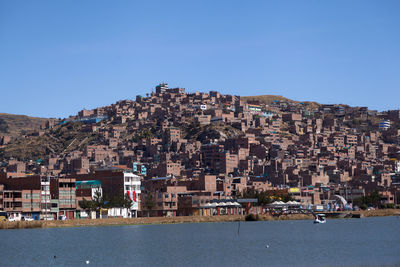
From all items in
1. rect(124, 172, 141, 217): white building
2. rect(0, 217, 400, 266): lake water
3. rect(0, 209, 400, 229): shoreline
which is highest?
rect(124, 172, 141, 217): white building

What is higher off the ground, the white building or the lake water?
the white building

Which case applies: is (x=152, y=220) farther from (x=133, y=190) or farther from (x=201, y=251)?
(x=201, y=251)

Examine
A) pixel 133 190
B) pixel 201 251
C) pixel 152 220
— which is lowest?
pixel 201 251

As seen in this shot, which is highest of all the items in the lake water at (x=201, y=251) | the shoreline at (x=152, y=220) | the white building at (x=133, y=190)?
the white building at (x=133, y=190)

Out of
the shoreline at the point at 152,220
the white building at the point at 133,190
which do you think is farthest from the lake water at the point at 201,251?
the white building at the point at 133,190

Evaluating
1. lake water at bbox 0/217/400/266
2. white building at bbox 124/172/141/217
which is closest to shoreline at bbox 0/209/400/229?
white building at bbox 124/172/141/217

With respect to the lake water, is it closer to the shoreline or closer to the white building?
the shoreline

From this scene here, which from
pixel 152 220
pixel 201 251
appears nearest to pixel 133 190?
pixel 152 220

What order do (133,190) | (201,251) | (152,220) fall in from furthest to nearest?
(133,190)
(152,220)
(201,251)

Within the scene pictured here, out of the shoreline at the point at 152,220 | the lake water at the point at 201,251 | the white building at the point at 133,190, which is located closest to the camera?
the lake water at the point at 201,251

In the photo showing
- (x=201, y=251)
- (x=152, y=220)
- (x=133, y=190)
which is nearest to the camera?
(x=201, y=251)

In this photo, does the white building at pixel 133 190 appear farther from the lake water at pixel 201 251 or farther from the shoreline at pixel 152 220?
the lake water at pixel 201 251

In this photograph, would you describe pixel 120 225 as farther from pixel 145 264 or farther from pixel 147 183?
pixel 145 264

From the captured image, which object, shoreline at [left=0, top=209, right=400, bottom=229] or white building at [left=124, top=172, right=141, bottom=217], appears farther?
white building at [left=124, top=172, right=141, bottom=217]
